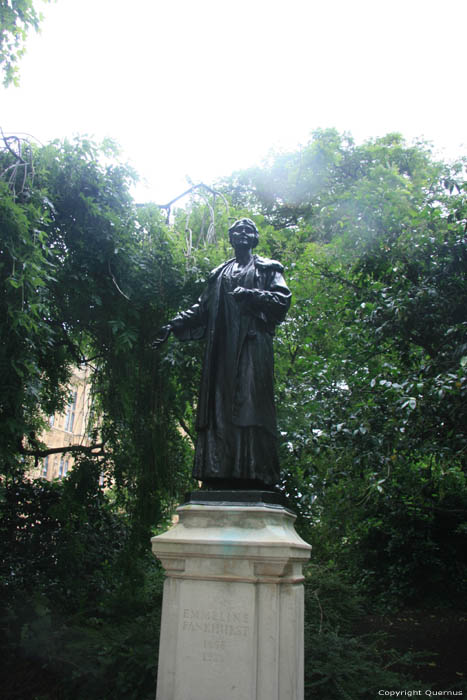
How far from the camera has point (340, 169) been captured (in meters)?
19.3

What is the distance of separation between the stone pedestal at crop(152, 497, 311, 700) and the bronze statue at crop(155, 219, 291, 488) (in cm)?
46

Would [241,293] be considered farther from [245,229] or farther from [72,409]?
[72,409]

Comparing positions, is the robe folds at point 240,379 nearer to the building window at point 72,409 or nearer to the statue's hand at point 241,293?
the statue's hand at point 241,293

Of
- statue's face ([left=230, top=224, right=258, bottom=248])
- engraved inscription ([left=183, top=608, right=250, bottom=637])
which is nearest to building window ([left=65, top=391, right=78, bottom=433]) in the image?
statue's face ([left=230, top=224, right=258, bottom=248])

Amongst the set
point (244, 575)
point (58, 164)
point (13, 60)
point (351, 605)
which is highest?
point (13, 60)

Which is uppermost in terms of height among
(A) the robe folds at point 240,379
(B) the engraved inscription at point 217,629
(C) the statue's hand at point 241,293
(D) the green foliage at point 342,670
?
(C) the statue's hand at point 241,293

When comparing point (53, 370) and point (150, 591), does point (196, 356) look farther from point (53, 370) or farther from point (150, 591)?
point (150, 591)

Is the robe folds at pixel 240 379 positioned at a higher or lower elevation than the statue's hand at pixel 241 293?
lower

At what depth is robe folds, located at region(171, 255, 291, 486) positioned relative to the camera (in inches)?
163

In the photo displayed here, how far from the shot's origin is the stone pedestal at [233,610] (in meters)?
3.37

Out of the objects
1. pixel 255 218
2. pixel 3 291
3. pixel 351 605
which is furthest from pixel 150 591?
pixel 255 218

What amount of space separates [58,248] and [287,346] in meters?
5.85

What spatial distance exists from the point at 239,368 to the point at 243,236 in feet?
4.15

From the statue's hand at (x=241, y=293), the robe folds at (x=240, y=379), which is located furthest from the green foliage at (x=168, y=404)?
the statue's hand at (x=241, y=293)
